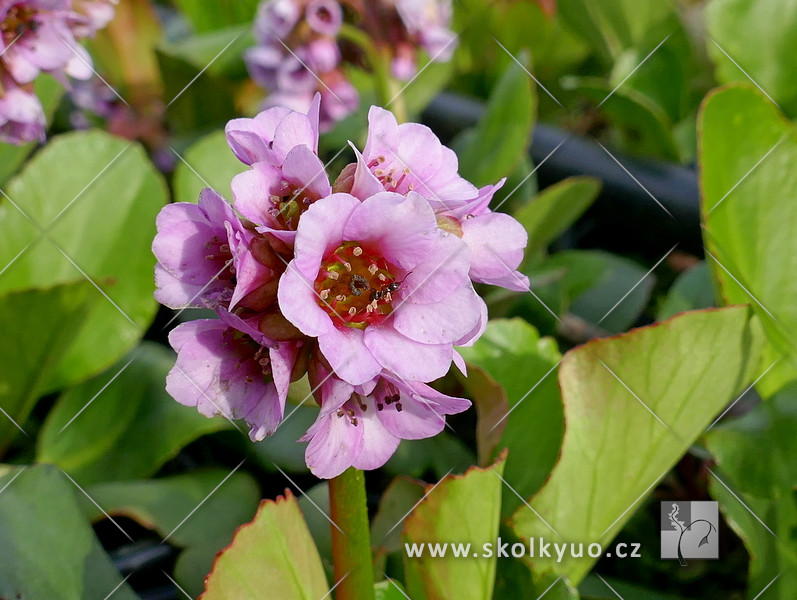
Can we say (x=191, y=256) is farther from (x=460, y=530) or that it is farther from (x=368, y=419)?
(x=460, y=530)

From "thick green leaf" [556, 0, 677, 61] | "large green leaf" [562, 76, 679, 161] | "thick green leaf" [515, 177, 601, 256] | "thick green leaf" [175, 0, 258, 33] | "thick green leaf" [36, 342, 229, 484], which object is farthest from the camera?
"thick green leaf" [175, 0, 258, 33]

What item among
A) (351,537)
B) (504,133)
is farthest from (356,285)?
(504,133)

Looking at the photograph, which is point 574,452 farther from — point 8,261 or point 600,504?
point 8,261

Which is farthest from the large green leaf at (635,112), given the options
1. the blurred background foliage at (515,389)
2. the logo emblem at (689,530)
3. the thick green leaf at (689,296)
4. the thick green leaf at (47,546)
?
the thick green leaf at (47,546)

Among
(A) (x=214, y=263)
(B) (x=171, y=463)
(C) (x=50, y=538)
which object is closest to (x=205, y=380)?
(A) (x=214, y=263)

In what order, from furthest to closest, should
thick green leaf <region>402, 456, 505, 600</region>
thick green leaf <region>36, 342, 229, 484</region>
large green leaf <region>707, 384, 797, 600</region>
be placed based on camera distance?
thick green leaf <region>36, 342, 229, 484</region>, large green leaf <region>707, 384, 797, 600</region>, thick green leaf <region>402, 456, 505, 600</region>

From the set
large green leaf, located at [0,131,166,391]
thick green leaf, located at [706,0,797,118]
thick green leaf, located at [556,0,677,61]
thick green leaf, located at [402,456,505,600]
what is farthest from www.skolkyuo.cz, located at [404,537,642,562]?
thick green leaf, located at [556,0,677,61]

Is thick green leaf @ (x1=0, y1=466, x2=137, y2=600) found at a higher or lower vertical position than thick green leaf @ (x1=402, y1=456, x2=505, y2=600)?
lower

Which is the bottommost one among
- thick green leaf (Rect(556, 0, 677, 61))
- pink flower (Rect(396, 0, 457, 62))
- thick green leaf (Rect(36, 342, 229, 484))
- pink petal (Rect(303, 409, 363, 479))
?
thick green leaf (Rect(36, 342, 229, 484))

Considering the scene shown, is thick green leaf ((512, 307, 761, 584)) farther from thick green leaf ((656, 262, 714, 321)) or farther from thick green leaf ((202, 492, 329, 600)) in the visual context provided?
thick green leaf ((656, 262, 714, 321))
